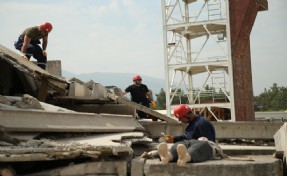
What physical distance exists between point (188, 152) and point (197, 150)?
0.14 m

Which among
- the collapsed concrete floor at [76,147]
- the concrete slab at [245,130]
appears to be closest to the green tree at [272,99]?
the concrete slab at [245,130]

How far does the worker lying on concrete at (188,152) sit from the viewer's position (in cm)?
513

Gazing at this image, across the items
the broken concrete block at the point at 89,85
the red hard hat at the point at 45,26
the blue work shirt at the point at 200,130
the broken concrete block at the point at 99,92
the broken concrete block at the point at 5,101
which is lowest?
the blue work shirt at the point at 200,130

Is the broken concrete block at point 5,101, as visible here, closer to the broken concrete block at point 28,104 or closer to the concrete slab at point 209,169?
the broken concrete block at point 28,104

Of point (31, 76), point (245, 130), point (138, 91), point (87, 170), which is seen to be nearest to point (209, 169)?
point (87, 170)

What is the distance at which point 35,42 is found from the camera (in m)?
10.7

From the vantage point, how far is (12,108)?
6051 millimetres

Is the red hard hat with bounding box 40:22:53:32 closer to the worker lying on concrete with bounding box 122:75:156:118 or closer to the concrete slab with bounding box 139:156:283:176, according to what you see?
the worker lying on concrete with bounding box 122:75:156:118

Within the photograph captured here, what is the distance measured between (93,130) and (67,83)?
9.63 ft

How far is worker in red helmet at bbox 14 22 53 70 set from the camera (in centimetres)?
1040

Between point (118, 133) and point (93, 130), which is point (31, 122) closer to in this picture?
point (93, 130)

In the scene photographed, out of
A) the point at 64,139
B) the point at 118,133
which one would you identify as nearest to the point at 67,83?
the point at 118,133

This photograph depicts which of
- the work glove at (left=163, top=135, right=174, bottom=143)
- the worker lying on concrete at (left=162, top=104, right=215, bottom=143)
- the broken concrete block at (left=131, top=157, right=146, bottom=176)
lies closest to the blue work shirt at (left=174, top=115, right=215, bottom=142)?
the worker lying on concrete at (left=162, top=104, right=215, bottom=143)

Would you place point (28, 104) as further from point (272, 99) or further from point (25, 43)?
point (272, 99)
